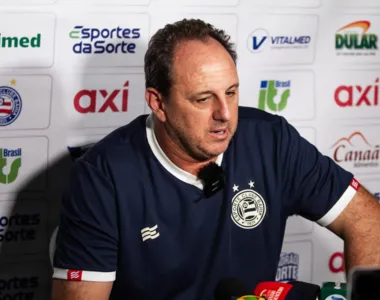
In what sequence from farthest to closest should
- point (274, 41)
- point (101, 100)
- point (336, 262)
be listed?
point (336, 262) < point (274, 41) < point (101, 100)

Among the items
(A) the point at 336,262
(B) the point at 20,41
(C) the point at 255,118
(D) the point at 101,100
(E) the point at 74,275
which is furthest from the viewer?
(A) the point at 336,262

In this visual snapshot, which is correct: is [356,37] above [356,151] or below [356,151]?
above

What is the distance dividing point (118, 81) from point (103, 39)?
117 mm

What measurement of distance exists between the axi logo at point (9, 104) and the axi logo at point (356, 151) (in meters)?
0.95

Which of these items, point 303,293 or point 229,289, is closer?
point 303,293

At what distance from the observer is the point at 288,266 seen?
7.41 feet

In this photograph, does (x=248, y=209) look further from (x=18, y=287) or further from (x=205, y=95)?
(x=18, y=287)

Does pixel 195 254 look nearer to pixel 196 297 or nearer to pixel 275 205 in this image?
pixel 196 297

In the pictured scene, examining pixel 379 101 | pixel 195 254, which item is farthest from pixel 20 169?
pixel 379 101

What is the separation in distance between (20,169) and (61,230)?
0.44 m

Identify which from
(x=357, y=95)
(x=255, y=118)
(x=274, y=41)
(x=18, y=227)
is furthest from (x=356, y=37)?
(x=18, y=227)

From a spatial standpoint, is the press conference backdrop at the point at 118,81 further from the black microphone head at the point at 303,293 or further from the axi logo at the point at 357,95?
the black microphone head at the point at 303,293

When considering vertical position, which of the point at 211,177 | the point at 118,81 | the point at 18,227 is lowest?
the point at 18,227

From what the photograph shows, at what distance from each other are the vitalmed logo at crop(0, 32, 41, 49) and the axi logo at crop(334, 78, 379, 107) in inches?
35.6
